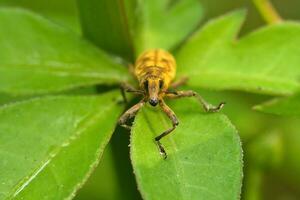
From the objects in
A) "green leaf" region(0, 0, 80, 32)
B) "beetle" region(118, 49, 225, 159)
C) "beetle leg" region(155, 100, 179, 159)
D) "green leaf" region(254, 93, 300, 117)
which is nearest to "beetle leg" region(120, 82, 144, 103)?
"beetle" region(118, 49, 225, 159)

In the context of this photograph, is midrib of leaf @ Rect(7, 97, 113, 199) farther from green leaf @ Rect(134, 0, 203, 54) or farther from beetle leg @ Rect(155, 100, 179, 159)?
green leaf @ Rect(134, 0, 203, 54)

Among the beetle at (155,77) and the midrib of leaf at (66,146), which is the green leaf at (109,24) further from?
the midrib of leaf at (66,146)

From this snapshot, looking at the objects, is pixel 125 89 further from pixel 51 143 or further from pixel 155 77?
pixel 51 143

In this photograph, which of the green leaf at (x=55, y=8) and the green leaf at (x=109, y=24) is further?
the green leaf at (x=55, y=8)

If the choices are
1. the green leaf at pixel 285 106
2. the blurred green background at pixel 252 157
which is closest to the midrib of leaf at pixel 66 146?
the blurred green background at pixel 252 157

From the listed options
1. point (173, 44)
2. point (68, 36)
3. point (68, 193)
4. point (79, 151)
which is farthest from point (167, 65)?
point (68, 193)

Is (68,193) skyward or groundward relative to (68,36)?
groundward

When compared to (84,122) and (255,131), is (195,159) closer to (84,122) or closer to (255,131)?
(84,122)
